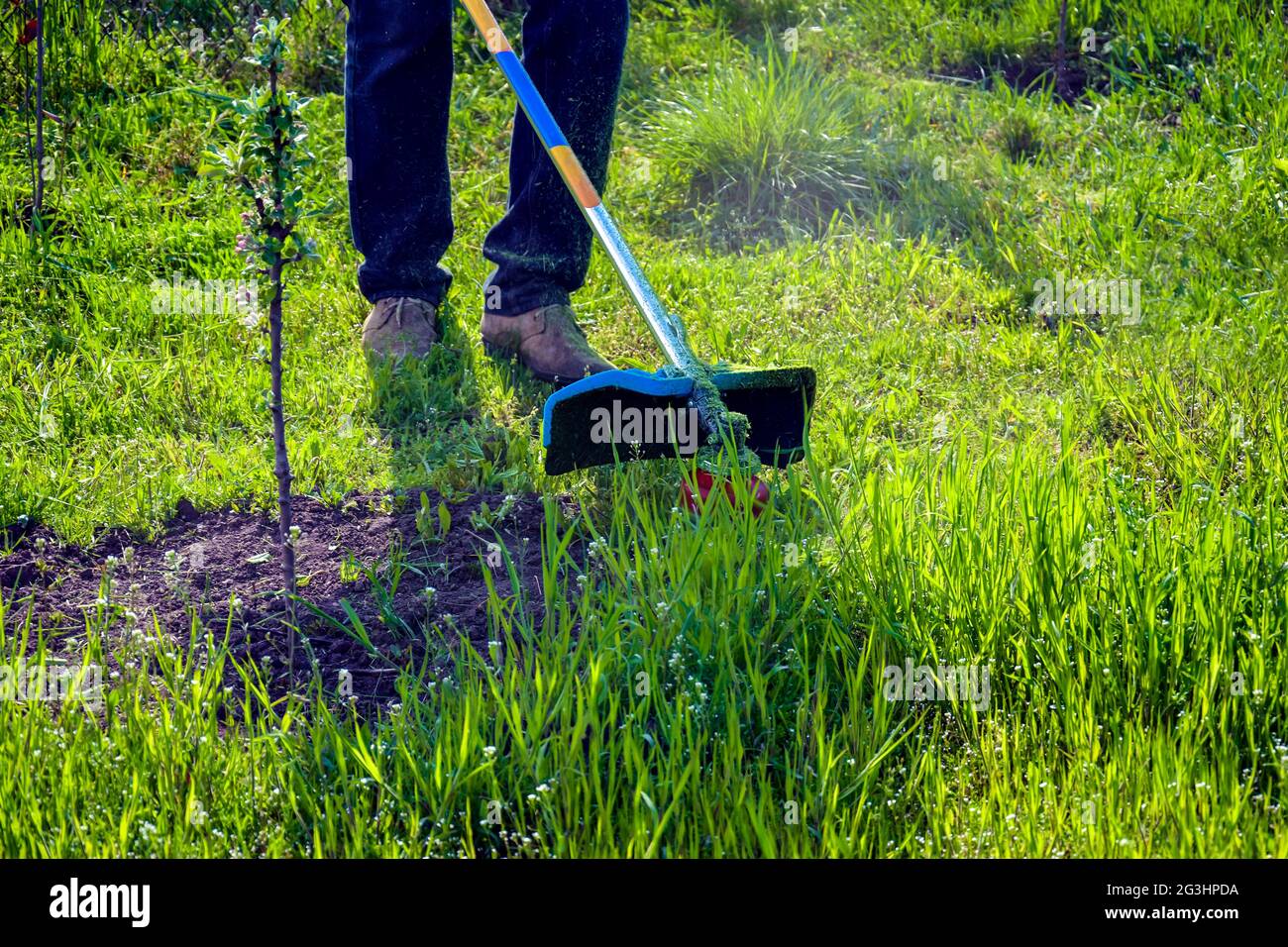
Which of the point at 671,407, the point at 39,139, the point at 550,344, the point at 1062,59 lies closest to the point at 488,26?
the point at 550,344

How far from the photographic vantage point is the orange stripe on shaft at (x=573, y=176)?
3.45 m

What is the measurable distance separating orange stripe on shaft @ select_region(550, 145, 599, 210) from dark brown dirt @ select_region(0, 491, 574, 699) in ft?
2.57

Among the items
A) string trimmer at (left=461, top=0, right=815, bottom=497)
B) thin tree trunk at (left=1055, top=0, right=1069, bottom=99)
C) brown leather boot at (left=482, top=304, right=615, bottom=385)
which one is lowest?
string trimmer at (left=461, top=0, right=815, bottom=497)

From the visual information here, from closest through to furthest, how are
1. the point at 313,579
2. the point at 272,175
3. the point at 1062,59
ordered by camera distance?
the point at 272,175
the point at 313,579
the point at 1062,59

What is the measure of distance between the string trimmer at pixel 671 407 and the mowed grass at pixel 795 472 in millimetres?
130

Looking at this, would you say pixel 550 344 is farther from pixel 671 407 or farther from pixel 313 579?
pixel 313 579

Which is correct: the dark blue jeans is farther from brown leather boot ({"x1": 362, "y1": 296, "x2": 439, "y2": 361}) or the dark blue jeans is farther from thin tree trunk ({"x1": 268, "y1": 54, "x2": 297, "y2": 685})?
thin tree trunk ({"x1": 268, "y1": 54, "x2": 297, "y2": 685})

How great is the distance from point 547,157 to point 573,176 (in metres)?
0.34

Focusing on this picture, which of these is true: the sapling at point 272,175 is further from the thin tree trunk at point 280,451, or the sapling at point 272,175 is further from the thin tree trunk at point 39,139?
the thin tree trunk at point 39,139

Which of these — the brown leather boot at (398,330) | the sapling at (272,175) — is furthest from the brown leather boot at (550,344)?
Answer: the sapling at (272,175)

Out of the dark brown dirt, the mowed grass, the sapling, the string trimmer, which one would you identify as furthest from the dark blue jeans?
the sapling

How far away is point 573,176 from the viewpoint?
347 centimetres

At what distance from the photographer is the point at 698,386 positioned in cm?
309

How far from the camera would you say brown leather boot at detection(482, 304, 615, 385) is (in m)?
3.78
